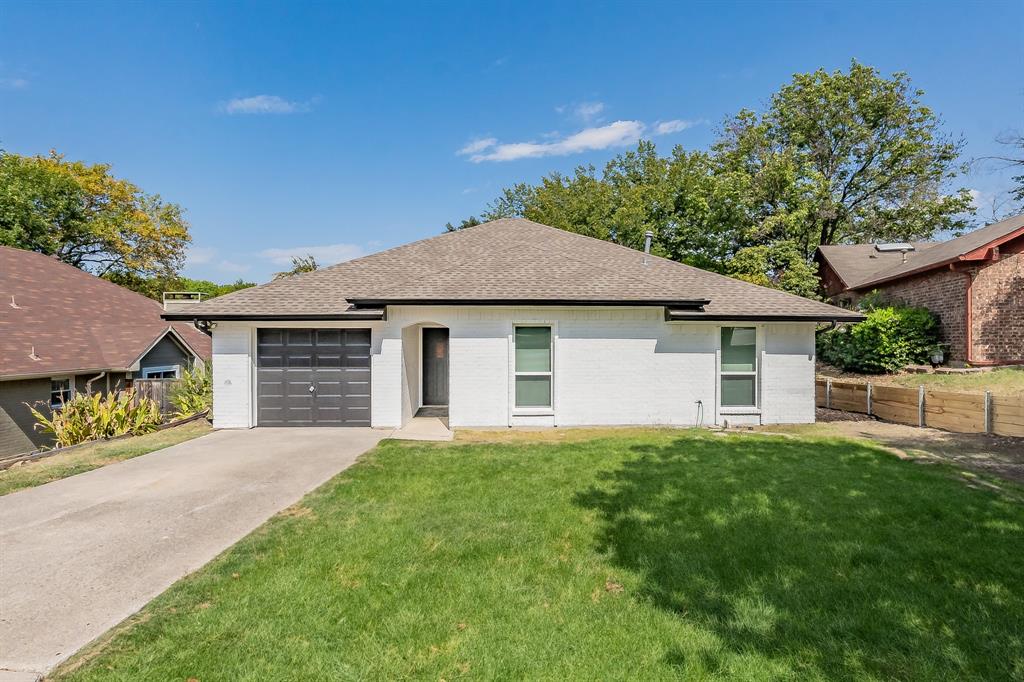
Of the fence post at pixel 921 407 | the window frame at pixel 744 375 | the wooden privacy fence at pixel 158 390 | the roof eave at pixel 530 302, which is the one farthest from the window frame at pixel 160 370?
the fence post at pixel 921 407

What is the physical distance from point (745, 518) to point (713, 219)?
22344 millimetres

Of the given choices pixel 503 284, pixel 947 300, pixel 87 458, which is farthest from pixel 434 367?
pixel 947 300

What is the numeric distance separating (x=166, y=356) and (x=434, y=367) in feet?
38.5

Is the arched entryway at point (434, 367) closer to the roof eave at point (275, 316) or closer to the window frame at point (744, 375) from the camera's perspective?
the roof eave at point (275, 316)

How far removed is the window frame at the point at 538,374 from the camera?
33.6 feet

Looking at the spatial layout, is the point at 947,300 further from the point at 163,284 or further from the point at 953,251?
the point at 163,284

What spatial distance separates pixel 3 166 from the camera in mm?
23859

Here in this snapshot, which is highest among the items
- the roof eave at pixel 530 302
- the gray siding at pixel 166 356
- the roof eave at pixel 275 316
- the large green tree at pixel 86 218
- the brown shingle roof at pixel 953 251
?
the large green tree at pixel 86 218

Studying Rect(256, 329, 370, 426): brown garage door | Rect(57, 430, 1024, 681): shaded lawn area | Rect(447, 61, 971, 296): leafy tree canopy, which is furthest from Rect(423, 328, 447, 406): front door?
Rect(447, 61, 971, 296): leafy tree canopy

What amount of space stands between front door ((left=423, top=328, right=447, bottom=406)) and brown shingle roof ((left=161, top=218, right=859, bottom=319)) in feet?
7.54

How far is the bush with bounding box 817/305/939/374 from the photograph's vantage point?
49.5 feet

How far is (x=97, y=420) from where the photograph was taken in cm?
945

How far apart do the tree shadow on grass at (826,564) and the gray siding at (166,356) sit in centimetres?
1760

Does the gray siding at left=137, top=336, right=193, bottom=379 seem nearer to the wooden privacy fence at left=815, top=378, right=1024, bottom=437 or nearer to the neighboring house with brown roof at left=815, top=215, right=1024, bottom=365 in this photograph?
the wooden privacy fence at left=815, top=378, right=1024, bottom=437
